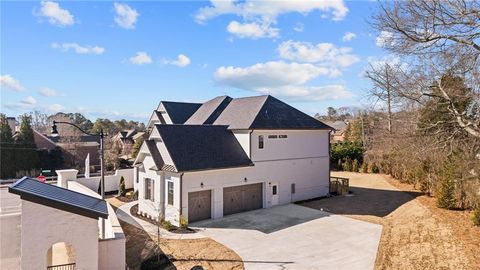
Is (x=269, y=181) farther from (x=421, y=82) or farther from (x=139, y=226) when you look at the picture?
(x=421, y=82)

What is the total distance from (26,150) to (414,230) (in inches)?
1591

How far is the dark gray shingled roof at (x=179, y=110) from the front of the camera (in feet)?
104

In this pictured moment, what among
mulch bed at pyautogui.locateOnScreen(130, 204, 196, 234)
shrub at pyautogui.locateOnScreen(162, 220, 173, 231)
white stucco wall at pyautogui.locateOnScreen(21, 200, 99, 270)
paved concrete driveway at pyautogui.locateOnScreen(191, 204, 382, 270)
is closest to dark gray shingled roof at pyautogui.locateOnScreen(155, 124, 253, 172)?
shrub at pyautogui.locateOnScreen(162, 220, 173, 231)

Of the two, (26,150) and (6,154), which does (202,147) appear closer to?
(26,150)

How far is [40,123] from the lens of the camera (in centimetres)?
7756

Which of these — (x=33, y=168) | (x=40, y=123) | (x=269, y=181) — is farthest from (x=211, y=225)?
(x=40, y=123)

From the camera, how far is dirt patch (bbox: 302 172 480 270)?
1183 centimetres

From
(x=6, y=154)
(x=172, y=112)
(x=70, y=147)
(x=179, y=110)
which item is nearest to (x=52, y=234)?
(x=172, y=112)

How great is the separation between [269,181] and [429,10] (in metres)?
13.5

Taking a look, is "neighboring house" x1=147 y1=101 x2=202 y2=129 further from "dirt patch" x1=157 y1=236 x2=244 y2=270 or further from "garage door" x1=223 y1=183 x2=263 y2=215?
"dirt patch" x1=157 y1=236 x2=244 y2=270

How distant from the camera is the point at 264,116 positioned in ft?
A: 72.0

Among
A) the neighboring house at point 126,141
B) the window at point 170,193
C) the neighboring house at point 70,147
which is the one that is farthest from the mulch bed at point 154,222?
the neighboring house at point 126,141

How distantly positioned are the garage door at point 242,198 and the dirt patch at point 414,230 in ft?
12.6

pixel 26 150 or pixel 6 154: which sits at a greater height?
pixel 26 150
